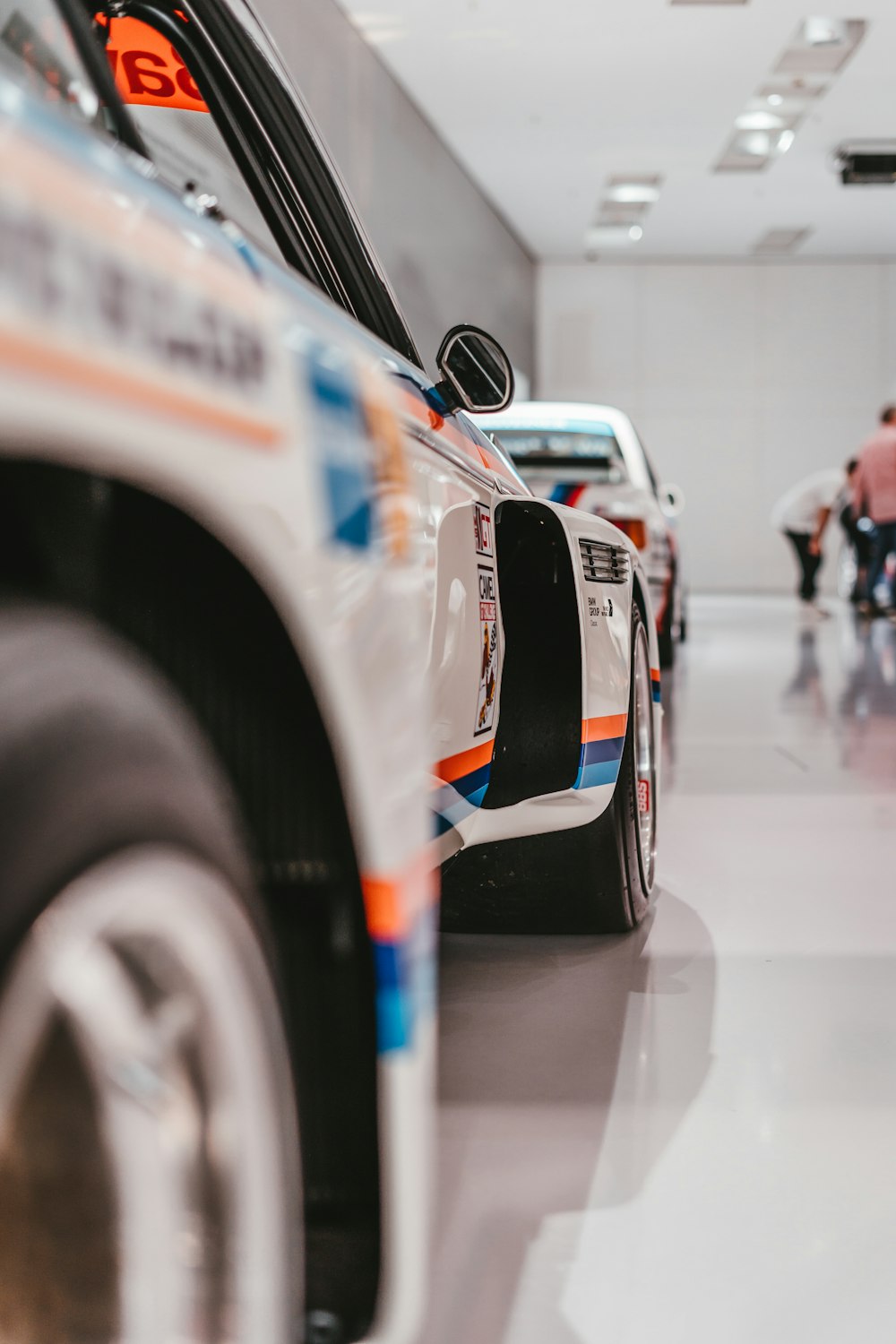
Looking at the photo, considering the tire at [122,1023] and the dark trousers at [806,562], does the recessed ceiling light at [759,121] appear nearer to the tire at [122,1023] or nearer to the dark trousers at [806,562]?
the dark trousers at [806,562]

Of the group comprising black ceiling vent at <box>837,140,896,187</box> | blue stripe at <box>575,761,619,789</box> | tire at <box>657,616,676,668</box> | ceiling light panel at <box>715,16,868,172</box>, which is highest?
ceiling light panel at <box>715,16,868,172</box>

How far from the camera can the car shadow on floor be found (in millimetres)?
1443

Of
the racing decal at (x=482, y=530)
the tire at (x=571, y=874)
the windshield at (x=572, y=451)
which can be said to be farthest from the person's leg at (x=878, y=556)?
the racing decal at (x=482, y=530)

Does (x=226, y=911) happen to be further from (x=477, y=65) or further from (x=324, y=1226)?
(x=477, y=65)

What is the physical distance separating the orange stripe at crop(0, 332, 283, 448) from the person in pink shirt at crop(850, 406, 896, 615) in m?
11.7

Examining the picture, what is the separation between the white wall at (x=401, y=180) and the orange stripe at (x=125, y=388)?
6.71 m

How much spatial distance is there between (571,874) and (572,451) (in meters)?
5.22

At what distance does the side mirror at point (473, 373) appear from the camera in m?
1.93

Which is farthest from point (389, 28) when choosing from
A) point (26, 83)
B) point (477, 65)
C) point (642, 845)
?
point (26, 83)

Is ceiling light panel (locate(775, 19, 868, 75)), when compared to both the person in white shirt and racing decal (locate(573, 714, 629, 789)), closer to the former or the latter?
the person in white shirt

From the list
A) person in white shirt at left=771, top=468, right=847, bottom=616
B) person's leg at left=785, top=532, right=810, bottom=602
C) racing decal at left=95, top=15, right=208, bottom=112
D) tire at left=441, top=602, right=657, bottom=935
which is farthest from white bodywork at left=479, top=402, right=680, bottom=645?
person's leg at left=785, top=532, right=810, bottom=602

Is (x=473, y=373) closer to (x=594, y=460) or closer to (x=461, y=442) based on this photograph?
(x=461, y=442)

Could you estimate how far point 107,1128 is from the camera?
74 cm

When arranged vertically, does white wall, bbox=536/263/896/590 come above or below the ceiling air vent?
below
